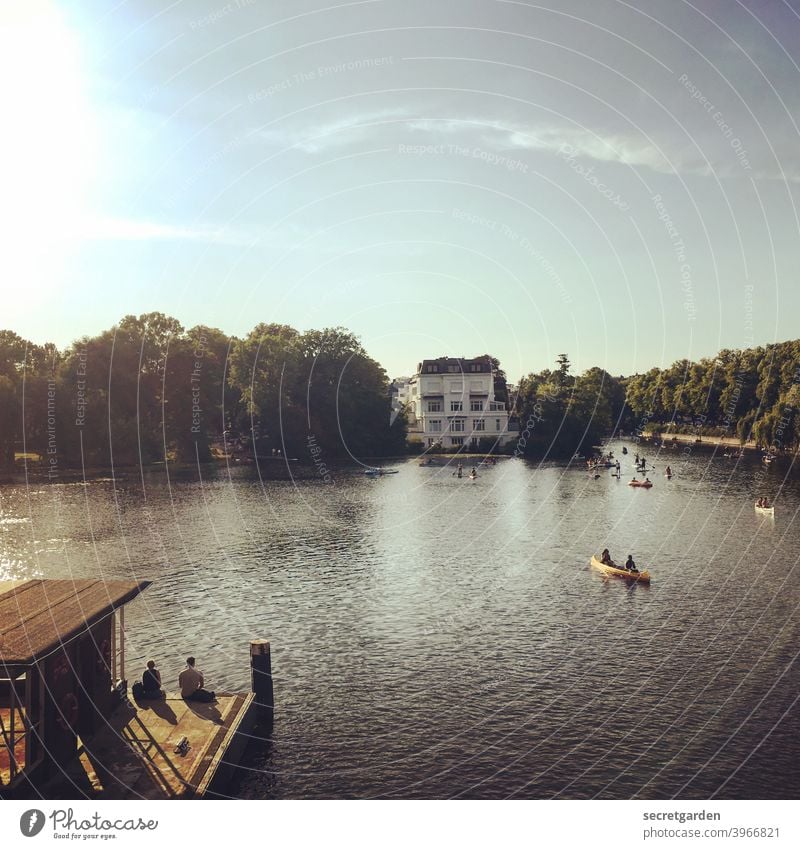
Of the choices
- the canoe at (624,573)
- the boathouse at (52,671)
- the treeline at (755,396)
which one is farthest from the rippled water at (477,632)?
the treeline at (755,396)

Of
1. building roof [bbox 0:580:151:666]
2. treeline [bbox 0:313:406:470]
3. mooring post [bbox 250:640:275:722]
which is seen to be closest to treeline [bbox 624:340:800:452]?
treeline [bbox 0:313:406:470]

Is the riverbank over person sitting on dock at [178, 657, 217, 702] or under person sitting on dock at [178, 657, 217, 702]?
over

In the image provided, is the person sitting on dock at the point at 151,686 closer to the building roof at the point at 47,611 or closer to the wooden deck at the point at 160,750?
the wooden deck at the point at 160,750

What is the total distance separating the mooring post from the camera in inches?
1208

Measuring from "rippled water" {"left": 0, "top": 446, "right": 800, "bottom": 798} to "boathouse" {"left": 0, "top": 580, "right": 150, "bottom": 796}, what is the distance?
6.04m

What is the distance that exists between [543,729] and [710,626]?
17.6 metres

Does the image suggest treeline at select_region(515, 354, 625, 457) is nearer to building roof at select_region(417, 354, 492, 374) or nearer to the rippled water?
building roof at select_region(417, 354, 492, 374)

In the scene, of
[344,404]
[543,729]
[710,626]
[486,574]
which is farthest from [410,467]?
[543,729]

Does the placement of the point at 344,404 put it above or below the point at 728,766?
above

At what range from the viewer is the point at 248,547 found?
217 feet

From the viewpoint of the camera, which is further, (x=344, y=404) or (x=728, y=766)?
(x=344, y=404)

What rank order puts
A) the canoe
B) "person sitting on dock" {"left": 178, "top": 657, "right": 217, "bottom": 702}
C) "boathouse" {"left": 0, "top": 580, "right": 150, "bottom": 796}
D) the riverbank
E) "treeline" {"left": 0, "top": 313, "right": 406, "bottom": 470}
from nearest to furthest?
"boathouse" {"left": 0, "top": 580, "right": 150, "bottom": 796}
"person sitting on dock" {"left": 178, "top": 657, "right": 217, "bottom": 702}
the canoe
"treeline" {"left": 0, "top": 313, "right": 406, "bottom": 470}
the riverbank

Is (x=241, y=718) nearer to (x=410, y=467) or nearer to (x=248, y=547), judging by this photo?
(x=248, y=547)

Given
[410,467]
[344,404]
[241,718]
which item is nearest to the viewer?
[241,718]
